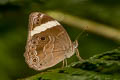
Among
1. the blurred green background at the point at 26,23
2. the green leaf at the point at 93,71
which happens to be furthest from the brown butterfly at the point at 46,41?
the green leaf at the point at 93,71

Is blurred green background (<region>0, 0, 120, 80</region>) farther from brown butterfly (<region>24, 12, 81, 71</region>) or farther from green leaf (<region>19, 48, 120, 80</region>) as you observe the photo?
green leaf (<region>19, 48, 120, 80</region>)

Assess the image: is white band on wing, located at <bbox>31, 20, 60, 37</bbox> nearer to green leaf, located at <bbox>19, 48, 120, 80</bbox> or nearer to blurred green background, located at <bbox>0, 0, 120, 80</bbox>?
blurred green background, located at <bbox>0, 0, 120, 80</bbox>

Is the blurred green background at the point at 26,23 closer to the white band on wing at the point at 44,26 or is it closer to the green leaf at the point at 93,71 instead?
the white band on wing at the point at 44,26

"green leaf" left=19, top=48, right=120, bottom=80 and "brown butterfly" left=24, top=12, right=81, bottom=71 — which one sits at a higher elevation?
"brown butterfly" left=24, top=12, right=81, bottom=71

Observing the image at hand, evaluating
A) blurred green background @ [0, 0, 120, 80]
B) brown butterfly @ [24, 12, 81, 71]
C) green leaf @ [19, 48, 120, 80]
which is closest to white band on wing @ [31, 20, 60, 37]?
brown butterfly @ [24, 12, 81, 71]

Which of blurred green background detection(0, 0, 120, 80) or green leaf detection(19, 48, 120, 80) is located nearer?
green leaf detection(19, 48, 120, 80)

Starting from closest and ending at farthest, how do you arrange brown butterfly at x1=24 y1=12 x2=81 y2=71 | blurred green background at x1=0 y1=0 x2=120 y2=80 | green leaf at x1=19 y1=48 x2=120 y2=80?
green leaf at x1=19 y1=48 x2=120 y2=80
brown butterfly at x1=24 y1=12 x2=81 y2=71
blurred green background at x1=0 y1=0 x2=120 y2=80

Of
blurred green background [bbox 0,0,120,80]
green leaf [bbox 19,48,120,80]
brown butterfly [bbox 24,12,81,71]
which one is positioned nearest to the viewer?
green leaf [bbox 19,48,120,80]
